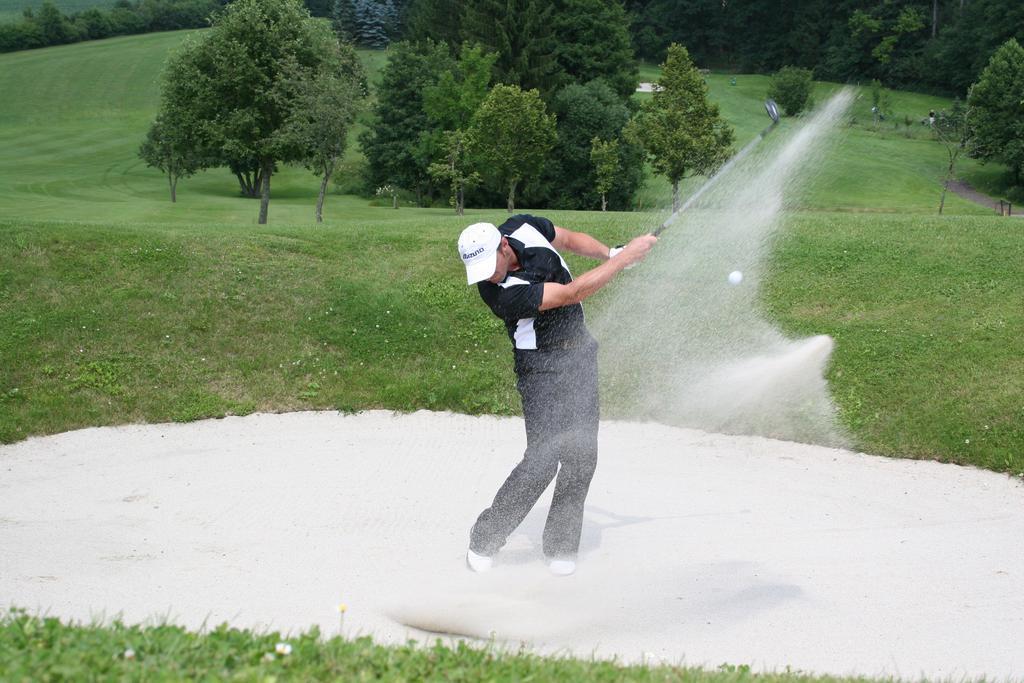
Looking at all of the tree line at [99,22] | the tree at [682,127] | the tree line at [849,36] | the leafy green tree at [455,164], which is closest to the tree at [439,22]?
the tree line at [849,36]

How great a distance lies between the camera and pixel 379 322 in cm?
1234

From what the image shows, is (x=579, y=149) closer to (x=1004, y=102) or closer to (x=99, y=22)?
(x=1004, y=102)

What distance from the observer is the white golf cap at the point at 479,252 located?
602 centimetres

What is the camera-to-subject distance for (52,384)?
10.6 m

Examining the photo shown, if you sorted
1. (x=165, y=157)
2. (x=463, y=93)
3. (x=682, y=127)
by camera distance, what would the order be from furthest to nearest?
(x=165, y=157)
(x=463, y=93)
(x=682, y=127)

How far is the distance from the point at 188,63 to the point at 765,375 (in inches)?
1128

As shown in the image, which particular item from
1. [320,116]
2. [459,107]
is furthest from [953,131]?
[320,116]

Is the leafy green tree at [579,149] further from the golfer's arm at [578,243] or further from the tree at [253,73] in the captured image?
the golfer's arm at [578,243]

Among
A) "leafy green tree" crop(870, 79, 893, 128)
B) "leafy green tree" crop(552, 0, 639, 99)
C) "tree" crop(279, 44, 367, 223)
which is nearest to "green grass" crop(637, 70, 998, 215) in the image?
"leafy green tree" crop(870, 79, 893, 128)

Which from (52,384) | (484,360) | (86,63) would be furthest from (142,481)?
(86,63)

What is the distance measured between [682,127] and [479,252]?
94.4 feet

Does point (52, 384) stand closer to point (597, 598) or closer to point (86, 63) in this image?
point (597, 598)

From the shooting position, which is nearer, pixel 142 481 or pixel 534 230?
pixel 534 230

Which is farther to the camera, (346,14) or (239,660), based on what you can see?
(346,14)
